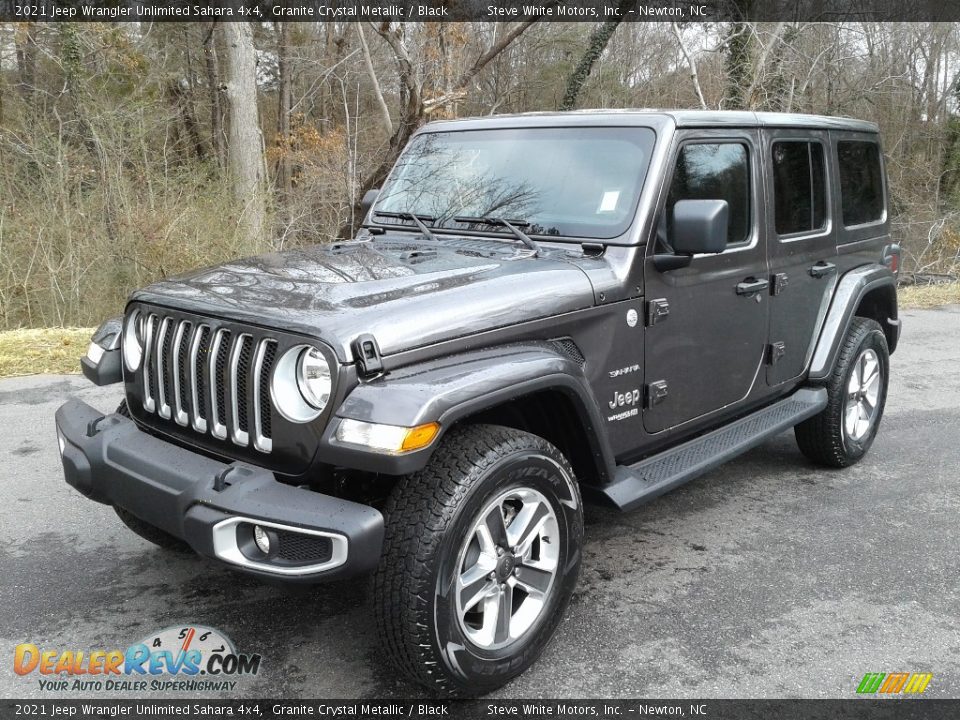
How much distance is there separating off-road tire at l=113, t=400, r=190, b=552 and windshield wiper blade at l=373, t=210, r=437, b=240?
4.99ft

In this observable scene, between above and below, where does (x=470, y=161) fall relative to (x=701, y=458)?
above

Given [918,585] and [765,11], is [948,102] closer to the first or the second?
[765,11]

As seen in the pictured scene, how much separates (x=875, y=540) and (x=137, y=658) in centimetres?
332

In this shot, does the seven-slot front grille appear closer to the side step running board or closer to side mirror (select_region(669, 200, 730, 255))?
the side step running board

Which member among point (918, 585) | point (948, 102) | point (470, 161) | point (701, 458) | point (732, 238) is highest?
point (948, 102)

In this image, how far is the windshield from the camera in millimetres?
3680

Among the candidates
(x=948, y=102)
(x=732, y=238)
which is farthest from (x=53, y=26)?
(x=948, y=102)

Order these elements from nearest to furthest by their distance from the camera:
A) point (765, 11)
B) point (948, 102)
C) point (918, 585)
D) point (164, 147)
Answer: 1. point (918, 585)
2. point (164, 147)
3. point (765, 11)
4. point (948, 102)

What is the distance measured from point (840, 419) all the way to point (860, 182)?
1468 millimetres

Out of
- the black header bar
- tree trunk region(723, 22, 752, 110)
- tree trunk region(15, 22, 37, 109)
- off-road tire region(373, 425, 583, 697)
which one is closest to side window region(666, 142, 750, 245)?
off-road tire region(373, 425, 583, 697)

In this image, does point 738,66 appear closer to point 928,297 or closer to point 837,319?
point 928,297

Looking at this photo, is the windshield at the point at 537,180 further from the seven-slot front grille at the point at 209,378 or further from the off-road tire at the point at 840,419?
the off-road tire at the point at 840,419

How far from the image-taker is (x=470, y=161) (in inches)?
163

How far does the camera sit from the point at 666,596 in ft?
11.8
